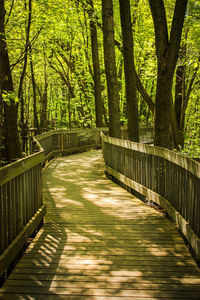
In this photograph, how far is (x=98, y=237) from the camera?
536cm

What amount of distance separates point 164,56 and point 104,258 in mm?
5043

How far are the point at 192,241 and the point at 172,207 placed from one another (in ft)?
Answer: 4.42

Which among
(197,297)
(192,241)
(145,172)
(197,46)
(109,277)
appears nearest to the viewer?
(197,297)

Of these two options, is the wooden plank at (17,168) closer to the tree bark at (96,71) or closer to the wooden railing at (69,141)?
the wooden railing at (69,141)

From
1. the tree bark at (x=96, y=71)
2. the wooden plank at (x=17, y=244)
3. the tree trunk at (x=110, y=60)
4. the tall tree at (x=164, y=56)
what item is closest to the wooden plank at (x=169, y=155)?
the tall tree at (x=164, y=56)

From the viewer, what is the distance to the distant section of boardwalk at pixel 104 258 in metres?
3.60

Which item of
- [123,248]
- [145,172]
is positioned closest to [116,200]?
[145,172]

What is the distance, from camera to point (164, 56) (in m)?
7.86

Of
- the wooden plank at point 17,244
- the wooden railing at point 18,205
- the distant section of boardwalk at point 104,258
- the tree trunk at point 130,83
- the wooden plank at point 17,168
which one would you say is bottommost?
the distant section of boardwalk at point 104,258

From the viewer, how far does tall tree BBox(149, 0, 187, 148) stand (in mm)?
7715

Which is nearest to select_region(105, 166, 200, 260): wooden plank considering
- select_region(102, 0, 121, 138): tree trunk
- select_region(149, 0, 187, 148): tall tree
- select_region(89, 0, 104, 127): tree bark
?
select_region(149, 0, 187, 148): tall tree

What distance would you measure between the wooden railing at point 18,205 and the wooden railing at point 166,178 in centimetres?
215

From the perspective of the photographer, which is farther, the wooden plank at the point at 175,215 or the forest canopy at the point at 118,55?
the forest canopy at the point at 118,55

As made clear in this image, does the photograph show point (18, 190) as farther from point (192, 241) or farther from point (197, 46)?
point (197, 46)
